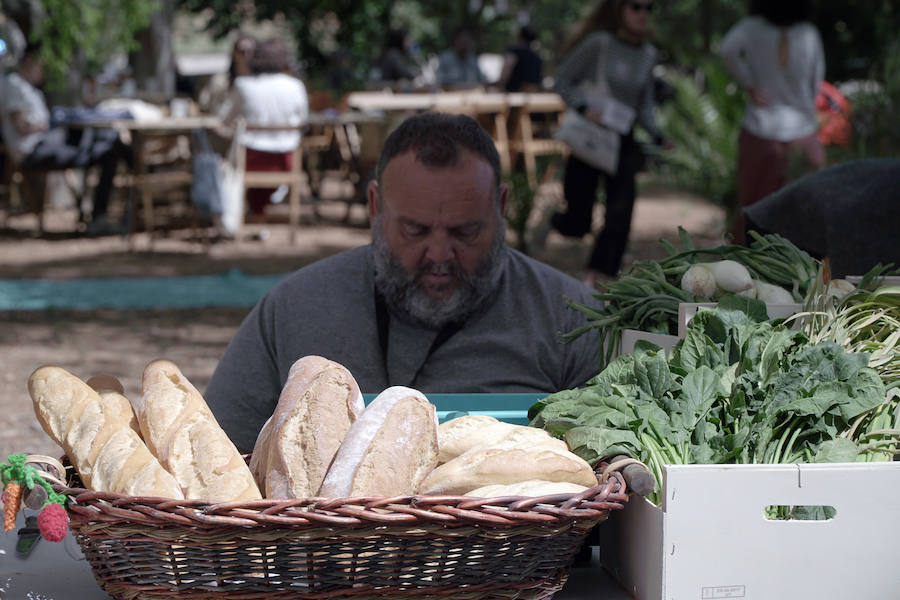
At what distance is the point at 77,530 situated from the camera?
1.42 metres

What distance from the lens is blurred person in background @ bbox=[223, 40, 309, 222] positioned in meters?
9.73

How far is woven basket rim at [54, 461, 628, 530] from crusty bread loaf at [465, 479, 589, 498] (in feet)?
0.10

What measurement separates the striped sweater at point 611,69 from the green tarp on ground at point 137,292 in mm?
2729

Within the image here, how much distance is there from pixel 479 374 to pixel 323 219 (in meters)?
10.2

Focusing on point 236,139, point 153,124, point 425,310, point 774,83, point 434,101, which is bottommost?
point 425,310

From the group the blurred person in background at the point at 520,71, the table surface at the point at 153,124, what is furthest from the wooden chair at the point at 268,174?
the blurred person in background at the point at 520,71

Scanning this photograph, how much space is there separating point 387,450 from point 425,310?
3.99 ft

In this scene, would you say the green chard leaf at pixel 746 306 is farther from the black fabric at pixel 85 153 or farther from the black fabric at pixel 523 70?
the black fabric at pixel 523 70

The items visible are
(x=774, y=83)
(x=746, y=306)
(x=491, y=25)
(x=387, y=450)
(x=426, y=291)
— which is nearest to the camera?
(x=387, y=450)

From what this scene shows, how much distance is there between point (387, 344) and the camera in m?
2.63

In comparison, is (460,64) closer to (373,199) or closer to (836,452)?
(373,199)

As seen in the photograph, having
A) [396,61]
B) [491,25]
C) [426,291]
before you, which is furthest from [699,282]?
[491,25]

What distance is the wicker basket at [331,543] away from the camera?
1300 mm

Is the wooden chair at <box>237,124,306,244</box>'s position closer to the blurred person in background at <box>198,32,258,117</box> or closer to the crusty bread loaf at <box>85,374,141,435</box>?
the blurred person in background at <box>198,32,258,117</box>
